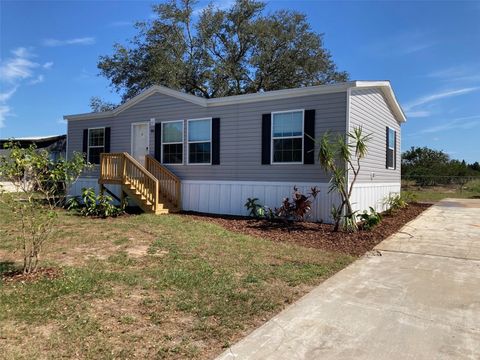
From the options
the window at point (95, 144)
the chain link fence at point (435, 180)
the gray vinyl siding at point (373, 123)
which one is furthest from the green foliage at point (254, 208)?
the chain link fence at point (435, 180)

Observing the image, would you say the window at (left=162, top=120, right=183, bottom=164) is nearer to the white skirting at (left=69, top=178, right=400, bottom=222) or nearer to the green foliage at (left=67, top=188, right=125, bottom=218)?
the white skirting at (left=69, top=178, right=400, bottom=222)

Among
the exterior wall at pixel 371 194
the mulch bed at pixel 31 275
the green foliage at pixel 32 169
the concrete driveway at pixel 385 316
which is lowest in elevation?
the concrete driveway at pixel 385 316

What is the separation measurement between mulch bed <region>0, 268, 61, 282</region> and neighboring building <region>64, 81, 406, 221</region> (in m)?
6.23

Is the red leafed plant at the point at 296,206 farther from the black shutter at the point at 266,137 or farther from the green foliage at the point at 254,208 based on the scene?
the black shutter at the point at 266,137

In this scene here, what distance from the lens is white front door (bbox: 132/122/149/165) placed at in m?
13.4

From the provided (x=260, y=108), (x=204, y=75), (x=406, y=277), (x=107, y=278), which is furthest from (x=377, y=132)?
(x=204, y=75)

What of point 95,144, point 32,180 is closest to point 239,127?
point 95,144

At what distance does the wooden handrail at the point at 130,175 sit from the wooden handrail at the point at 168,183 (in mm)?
919

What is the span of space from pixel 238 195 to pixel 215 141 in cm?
180

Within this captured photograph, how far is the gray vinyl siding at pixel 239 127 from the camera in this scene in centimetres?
1000

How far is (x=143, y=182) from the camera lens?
Result: 38.4 ft

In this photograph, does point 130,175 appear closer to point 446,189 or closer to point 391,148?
point 391,148

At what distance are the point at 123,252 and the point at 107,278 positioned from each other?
1.52 m

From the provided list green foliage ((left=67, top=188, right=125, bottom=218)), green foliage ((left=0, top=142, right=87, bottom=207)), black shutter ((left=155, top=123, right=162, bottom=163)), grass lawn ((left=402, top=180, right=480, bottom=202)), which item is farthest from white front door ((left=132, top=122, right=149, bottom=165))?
grass lawn ((left=402, top=180, right=480, bottom=202))
